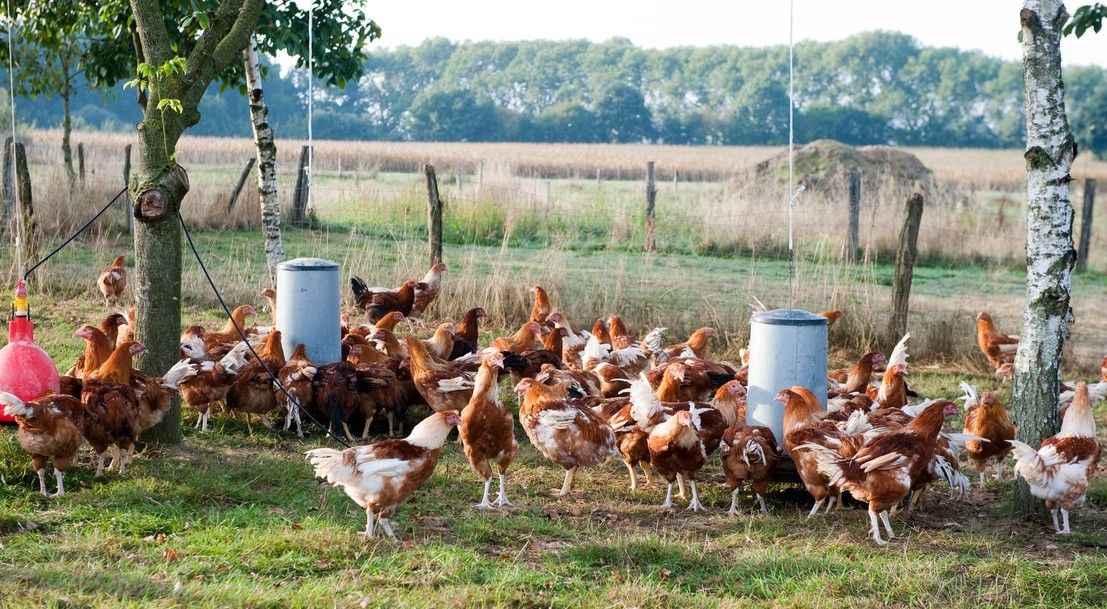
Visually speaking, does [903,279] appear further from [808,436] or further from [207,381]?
[207,381]

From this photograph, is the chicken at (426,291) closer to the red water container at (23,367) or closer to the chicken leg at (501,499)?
the chicken leg at (501,499)

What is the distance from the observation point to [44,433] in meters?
5.65

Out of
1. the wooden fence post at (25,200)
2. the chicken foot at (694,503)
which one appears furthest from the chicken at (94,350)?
the wooden fence post at (25,200)

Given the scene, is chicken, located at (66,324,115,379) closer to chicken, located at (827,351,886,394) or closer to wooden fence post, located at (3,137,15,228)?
chicken, located at (827,351,886,394)

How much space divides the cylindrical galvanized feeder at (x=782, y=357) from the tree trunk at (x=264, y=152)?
6.37 m

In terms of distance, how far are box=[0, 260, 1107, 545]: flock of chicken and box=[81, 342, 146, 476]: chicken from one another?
0.04 ft

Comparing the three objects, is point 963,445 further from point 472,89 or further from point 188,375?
point 472,89

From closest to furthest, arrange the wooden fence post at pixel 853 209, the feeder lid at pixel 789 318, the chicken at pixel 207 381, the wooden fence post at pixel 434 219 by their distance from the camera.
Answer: the feeder lid at pixel 789 318
the chicken at pixel 207 381
the wooden fence post at pixel 434 219
the wooden fence post at pixel 853 209

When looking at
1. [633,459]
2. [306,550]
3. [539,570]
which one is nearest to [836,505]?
[633,459]

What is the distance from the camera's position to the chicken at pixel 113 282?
1155cm

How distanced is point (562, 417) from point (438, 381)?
4.71 feet

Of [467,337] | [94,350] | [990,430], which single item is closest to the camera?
[990,430]

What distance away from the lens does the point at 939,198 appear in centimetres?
2177

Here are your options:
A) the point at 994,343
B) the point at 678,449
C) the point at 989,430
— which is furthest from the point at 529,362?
the point at 994,343
